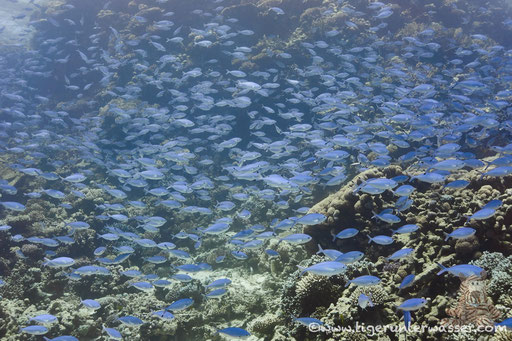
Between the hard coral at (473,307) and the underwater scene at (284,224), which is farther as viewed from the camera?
the underwater scene at (284,224)

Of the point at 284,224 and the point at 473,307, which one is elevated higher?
the point at 473,307

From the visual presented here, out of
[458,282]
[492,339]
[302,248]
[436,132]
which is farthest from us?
[436,132]

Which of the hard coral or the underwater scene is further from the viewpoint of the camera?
the underwater scene

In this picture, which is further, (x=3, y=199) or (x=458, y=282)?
(x=3, y=199)

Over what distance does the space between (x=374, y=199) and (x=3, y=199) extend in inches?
582

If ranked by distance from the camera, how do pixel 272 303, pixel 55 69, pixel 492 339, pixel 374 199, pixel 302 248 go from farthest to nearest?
pixel 55 69 < pixel 302 248 < pixel 374 199 < pixel 272 303 < pixel 492 339

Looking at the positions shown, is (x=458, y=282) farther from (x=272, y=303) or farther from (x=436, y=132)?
(x=436, y=132)

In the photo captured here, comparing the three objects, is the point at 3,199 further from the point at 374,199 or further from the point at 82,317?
the point at 374,199

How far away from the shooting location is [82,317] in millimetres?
6371

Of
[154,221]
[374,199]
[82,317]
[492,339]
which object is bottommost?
[82,317]

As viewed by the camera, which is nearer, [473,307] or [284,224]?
[473,307]

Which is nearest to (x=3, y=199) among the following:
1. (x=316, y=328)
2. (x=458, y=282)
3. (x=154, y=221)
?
(x=154, y=221)

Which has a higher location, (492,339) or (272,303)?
(492,339)

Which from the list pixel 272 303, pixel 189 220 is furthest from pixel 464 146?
pixel 189 220
